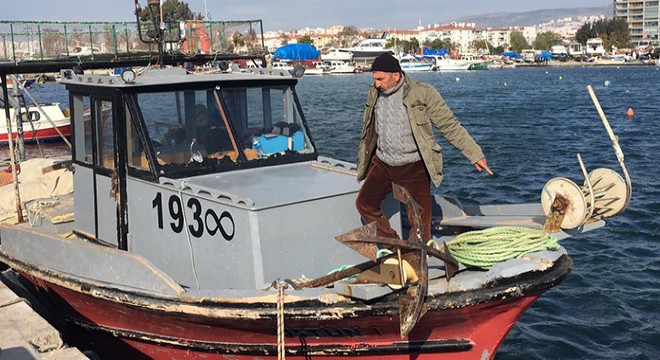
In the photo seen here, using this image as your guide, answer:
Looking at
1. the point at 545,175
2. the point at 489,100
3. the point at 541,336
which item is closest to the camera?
the point at 541,336

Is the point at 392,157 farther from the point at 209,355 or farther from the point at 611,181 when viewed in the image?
the point at 209,355

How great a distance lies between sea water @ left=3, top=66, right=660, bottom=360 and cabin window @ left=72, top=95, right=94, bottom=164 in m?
5.47

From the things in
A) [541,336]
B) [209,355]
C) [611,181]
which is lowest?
[541,336]

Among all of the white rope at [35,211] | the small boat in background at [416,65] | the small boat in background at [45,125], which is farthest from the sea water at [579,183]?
the small boat in background at [416,65]

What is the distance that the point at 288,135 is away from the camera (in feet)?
28.4

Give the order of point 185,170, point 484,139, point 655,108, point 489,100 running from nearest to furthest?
point 185,170, point 484,139, point 655,108, point 489,100

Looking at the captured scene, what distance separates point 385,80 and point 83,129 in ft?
12.3

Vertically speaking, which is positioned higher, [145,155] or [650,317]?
[145,155]

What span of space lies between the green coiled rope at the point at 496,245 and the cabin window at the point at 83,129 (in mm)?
4239

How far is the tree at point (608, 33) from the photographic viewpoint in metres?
173

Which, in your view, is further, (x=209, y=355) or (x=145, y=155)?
(x=145, y=155)

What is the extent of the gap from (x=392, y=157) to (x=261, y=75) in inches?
94.9

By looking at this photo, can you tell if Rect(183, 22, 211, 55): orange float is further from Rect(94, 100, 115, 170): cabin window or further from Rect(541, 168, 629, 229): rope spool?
Rect(541, 168, 629, 229): rope spool

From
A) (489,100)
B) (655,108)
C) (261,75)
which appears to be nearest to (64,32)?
(261,75)
